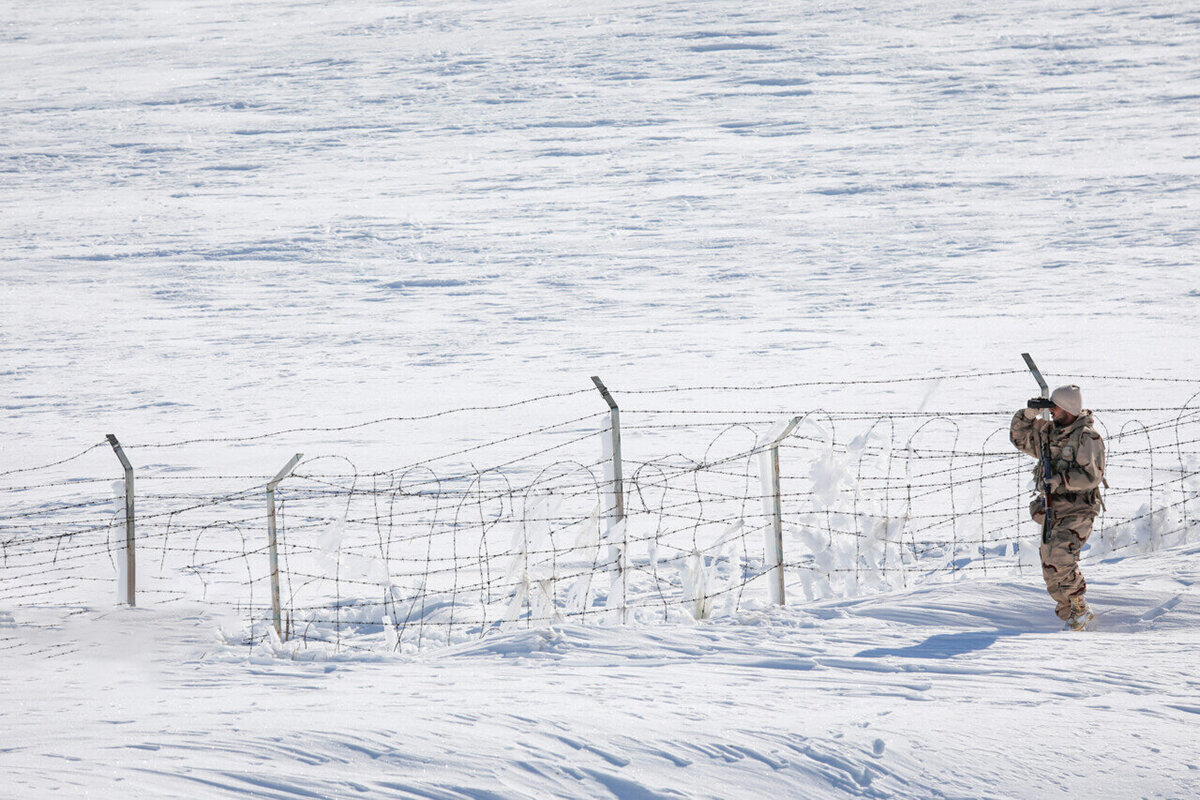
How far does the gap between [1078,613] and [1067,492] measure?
1.89 feet

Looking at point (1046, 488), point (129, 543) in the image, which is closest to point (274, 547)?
point (129, 543)

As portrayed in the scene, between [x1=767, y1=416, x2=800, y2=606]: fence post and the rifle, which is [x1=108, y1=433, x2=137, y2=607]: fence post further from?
the rifle

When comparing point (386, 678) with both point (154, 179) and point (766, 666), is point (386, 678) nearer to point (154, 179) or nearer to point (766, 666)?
point (766, 666)

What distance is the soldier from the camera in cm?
586

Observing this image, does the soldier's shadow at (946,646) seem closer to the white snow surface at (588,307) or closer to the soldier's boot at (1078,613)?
the white snow surface at (588,307)

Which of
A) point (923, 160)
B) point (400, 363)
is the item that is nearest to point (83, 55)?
point (923, 160)

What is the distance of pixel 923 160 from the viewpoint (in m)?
30.2

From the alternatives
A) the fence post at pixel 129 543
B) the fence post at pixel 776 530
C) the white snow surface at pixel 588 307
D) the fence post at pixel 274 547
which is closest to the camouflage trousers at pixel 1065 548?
the white snow surface at pixel 588 307

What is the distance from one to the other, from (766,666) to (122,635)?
3500 millimetres

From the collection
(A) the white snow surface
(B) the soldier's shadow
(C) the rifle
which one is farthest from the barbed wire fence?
(B) the soldier's shadow

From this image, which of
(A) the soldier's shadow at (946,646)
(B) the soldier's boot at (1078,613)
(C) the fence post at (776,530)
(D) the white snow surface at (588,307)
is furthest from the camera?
(C) the fence post at (776,530)

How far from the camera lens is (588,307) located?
20.4 m

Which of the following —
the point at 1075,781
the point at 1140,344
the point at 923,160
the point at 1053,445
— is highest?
the point at 923,160

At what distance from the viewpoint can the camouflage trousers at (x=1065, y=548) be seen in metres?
5.92
